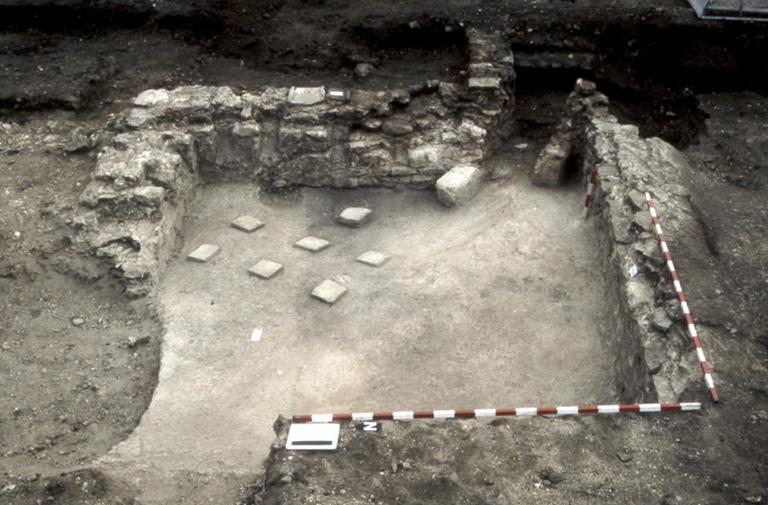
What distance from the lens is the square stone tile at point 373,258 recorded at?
8180 mm

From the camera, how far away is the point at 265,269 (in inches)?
318

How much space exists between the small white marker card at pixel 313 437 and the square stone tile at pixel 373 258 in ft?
10.8

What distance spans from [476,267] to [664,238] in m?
2.12

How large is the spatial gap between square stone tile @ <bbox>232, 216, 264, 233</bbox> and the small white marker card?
416 cm

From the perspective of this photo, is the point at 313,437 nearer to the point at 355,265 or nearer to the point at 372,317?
the point at 372,317

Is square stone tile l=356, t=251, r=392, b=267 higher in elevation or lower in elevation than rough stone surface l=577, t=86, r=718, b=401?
lower

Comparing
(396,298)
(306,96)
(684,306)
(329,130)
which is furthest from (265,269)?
(684,306)

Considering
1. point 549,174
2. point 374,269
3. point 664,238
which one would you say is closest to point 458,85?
point 549,174

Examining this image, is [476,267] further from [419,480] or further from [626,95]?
[626,95]

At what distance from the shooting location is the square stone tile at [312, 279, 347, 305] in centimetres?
765

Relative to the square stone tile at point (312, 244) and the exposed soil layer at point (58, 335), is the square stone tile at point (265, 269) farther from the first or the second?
the exposed soil layer at point (58, 335)

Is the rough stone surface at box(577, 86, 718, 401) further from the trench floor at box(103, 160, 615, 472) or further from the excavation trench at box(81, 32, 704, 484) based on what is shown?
the trench floor at box(103, 160, 615, 472)

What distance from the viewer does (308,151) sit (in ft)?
30.3

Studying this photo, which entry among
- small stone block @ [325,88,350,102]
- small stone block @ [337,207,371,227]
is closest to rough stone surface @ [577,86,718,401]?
small stone block @ [337,207,371,227]
